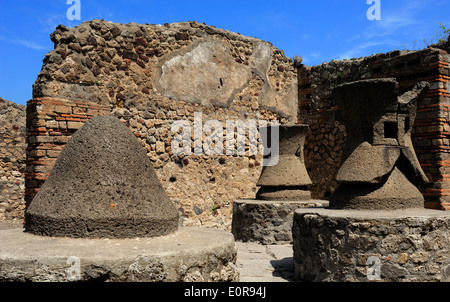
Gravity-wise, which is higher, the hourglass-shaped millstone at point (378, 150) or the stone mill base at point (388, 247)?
the hourglass-shaped millstone at point (378, 150)

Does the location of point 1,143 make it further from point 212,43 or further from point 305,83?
point 305,83

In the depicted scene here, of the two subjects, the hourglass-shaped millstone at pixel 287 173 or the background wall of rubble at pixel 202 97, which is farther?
the hourglass-shaped millstone at pixel 287 173

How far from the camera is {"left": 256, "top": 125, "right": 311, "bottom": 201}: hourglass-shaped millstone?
620cm

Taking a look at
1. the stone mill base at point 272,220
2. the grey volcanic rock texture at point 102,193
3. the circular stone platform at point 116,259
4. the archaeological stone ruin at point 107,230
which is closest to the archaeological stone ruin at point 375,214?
the archaeological stone ruin at point 107,230

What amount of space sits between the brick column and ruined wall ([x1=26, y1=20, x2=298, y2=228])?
0.04 feet

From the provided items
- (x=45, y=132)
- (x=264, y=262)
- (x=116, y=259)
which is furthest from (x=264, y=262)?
(x=45, y=132)

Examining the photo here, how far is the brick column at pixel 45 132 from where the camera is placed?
214 inches

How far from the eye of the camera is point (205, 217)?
23.7 ft

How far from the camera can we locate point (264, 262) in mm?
4715

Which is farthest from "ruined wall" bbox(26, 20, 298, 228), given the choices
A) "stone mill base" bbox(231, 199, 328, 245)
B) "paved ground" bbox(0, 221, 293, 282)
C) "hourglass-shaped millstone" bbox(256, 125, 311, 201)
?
"paved ground" bbox(0, 221, 293, 282)

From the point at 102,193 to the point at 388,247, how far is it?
227 centimetres

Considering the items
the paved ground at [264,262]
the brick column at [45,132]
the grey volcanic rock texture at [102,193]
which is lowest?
the paved ground at [264,262]

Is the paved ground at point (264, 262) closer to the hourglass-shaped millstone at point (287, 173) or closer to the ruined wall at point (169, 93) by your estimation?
the hourglass-shaped millstone at point (287, 173)

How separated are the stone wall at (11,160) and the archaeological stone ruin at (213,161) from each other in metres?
0.03
